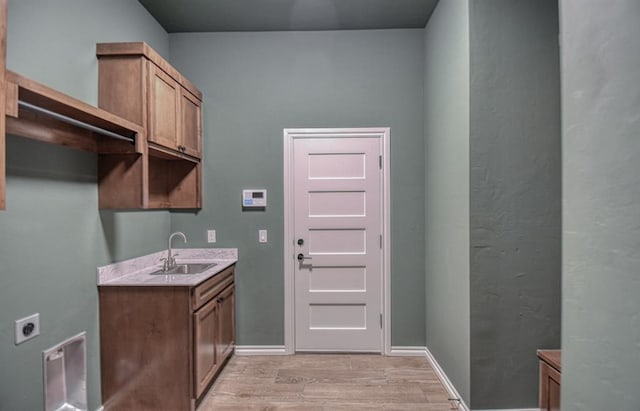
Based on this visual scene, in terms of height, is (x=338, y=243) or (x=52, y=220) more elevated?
(x=52, y=220)

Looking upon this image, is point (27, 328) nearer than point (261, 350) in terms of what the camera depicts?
Yes

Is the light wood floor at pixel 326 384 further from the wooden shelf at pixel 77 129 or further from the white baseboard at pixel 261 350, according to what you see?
the wooden shelf at pixel 77 129

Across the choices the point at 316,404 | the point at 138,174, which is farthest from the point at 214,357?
the point at 138,174

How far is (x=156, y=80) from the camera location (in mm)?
2273

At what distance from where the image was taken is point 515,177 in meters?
2.06

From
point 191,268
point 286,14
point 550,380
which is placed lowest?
point 550,380

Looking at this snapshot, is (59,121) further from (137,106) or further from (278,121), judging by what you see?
(278,121)

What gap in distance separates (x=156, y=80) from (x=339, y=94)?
5.27ft

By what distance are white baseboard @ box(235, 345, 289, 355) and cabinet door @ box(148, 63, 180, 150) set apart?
78.6 inches

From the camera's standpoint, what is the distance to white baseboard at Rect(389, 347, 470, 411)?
2264 millimetres

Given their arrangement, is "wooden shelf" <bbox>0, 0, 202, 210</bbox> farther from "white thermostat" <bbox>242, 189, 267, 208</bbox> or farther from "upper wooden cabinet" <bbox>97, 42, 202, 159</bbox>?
"white thermostat" <bbox>242, 189, 267, 208</bbox>

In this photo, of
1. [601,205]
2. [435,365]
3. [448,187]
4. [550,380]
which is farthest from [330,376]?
[601,205]

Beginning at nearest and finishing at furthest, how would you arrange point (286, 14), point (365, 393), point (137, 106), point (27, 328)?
point (27, 328) < point (137, 106) < point (365, 393) < point (286, 14)

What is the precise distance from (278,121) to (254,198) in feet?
2.60
